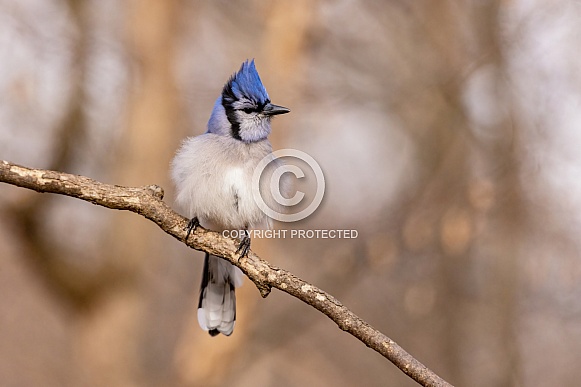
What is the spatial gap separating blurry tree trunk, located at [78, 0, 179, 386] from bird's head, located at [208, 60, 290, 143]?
9.06 feet

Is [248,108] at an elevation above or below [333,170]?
below

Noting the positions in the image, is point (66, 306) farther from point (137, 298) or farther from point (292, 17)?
point (292, 17)

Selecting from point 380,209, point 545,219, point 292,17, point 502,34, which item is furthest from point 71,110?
point 545,219

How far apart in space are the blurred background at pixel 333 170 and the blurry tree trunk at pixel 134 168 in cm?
2

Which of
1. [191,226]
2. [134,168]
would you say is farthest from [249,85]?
[134,168]

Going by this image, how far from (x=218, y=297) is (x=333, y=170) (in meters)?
3.22

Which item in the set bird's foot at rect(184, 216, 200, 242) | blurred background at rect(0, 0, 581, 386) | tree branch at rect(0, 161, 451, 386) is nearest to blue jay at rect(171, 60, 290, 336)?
bird's foot at rect(184, 216, 200, 242)

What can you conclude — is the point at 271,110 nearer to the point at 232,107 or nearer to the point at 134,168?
the point at 232,107

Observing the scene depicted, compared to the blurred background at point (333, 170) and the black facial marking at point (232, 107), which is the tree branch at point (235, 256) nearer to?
the black facial marking at point (232, 107)

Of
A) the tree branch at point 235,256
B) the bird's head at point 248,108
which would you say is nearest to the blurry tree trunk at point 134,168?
the bird's head at point 248,108

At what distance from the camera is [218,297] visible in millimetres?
3529

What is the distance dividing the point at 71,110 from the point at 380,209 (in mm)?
2740

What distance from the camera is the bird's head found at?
339 cm

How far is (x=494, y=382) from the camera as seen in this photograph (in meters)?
6.26
